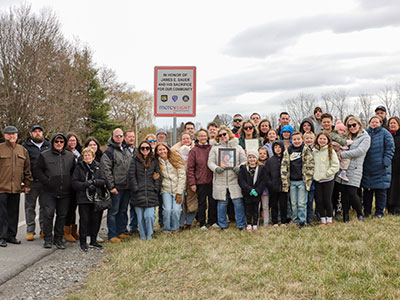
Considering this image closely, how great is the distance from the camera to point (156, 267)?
550 cm

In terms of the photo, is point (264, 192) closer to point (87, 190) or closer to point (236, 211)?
point (236, 211)

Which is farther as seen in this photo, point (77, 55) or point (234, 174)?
point (77, 55)

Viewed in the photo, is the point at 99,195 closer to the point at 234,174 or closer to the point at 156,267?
the point at 156,267

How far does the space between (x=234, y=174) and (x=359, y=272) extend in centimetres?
349

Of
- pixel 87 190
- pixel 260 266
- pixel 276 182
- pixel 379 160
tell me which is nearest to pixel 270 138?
pixel 276 182

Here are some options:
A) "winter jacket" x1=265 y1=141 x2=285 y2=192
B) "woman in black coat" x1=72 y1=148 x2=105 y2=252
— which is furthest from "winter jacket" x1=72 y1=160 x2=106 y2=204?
"winter jacket" x1=265 y1=141 x2=285 y2=192

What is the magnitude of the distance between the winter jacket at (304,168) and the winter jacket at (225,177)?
0.82 m

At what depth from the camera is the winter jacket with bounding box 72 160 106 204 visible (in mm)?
6859

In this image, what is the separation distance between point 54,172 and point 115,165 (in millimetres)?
1110

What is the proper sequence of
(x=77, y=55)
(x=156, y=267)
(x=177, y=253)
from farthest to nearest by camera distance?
(x=77, y=55) → (x=177, y=253) → (x=156, y=267)

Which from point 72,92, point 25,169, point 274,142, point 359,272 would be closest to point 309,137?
point 274,142

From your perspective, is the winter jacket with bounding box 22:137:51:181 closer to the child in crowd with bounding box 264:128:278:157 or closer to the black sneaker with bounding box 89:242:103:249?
the black sneaker with bounding box 89:242:103:249

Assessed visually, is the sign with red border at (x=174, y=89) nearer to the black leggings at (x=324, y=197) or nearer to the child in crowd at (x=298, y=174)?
the child in crowd at (x=298, y=174)

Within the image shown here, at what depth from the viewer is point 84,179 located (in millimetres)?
6949
